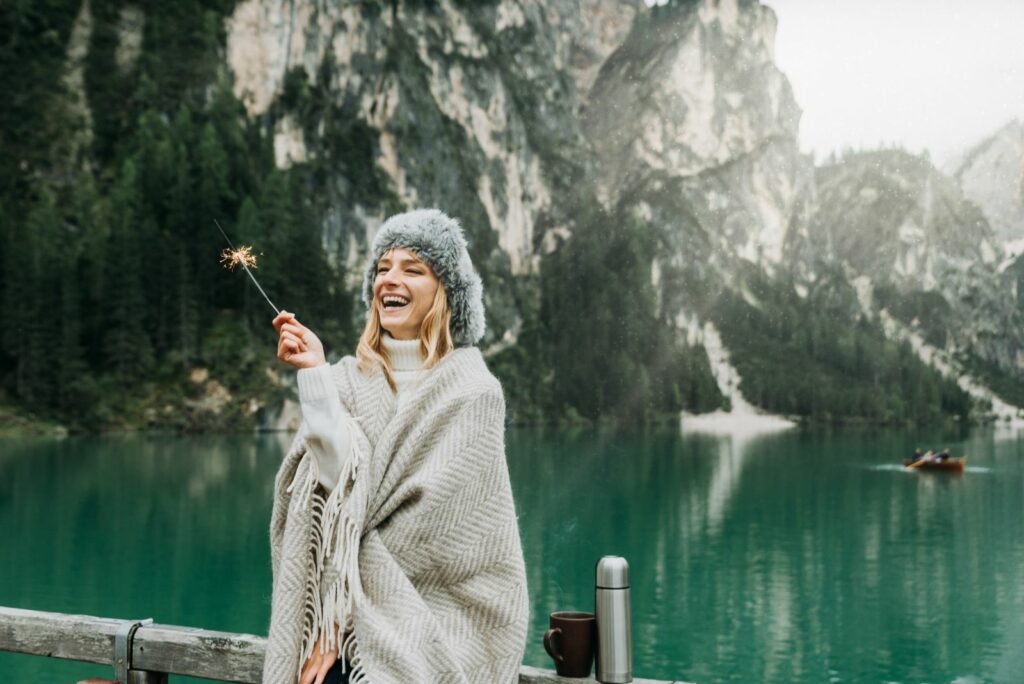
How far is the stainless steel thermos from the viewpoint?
303 cm

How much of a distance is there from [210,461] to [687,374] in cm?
9160

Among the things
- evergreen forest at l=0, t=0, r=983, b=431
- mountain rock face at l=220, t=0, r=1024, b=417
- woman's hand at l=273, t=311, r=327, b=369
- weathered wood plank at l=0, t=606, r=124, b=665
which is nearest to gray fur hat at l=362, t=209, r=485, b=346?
woman's hand at l=273, t=311, r=327, b=369

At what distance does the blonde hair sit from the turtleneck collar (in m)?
0.01

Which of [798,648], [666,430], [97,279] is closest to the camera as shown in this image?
[798,648]

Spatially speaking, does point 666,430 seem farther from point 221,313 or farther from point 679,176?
point 221,313

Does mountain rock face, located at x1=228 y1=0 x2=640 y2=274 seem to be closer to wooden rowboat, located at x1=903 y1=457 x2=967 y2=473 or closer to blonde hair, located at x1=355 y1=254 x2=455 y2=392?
wooden rowboat, located at x1=903 y1=457 x2=967 y2=473

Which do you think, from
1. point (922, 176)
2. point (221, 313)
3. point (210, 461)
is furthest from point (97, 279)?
point (922, 176)

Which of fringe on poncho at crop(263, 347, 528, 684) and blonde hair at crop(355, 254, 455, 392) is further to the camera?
blonde hair at crop(355, 254, 455, 392)

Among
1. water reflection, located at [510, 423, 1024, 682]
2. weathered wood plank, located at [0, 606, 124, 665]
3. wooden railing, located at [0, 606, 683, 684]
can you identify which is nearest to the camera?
wooden railing, located at [0, 606, 683, 684]

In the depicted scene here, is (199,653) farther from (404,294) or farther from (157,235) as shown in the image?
(157,235)

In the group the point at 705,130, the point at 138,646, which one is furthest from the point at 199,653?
the point at 705,130

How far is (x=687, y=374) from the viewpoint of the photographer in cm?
13638

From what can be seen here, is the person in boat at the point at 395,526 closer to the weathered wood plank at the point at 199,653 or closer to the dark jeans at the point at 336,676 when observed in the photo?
the dark jeans at the point at 336,676

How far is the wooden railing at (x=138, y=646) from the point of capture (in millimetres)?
3279
